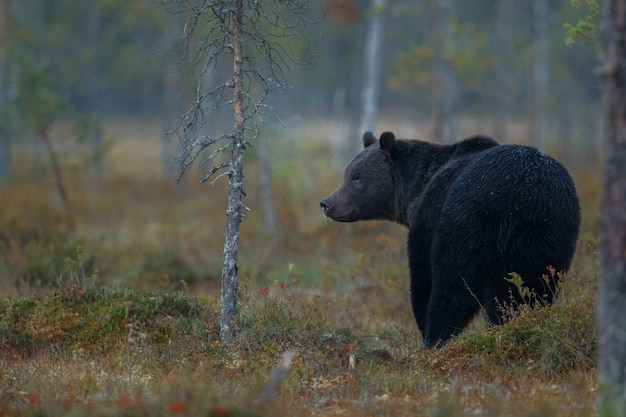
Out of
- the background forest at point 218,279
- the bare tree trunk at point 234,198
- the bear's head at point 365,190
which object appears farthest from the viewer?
the bear's head at point 365,190

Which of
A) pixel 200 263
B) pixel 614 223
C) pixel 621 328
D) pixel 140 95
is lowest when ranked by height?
pixel 200 263

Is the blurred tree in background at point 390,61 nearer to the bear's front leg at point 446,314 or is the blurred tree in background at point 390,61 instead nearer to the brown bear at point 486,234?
the brown bear at point 486,234

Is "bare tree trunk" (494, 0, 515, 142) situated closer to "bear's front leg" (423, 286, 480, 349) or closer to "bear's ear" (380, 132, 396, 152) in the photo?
"bear's ear" (380, 132, 396, 152)

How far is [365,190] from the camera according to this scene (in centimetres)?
969

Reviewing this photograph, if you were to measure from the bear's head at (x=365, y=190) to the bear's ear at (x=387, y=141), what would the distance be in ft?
0.26

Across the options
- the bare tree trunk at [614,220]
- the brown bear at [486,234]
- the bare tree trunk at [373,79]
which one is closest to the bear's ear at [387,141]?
the brown bear at [486,234]

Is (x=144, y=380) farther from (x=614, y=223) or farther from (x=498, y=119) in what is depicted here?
(x=498, y=119)

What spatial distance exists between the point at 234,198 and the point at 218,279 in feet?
20.2

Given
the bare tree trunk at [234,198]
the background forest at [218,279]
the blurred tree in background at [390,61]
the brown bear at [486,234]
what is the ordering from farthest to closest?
the blurred tree in background at [390,61] → the bare tree trunk at [234,198] → the brown bear at [486,234] → the background forest at [218,279]

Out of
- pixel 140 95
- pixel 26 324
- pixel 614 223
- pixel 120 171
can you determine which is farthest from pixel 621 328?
pixel 140 95

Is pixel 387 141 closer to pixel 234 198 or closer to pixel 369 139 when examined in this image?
pixel 369 139

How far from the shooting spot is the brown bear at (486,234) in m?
7.31

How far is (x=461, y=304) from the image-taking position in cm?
785

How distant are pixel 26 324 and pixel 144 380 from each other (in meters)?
2.27
